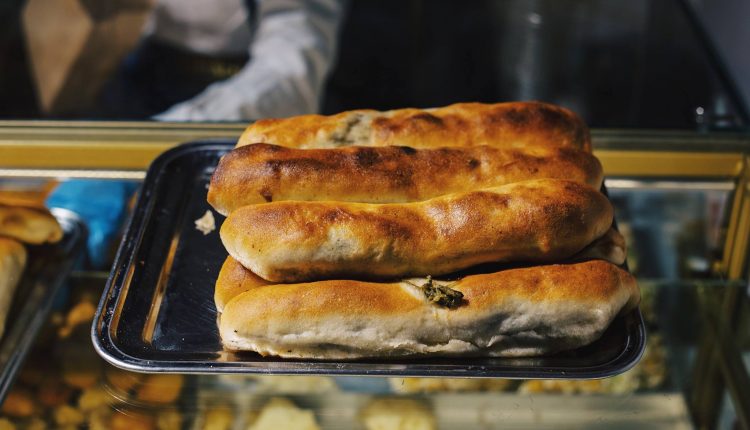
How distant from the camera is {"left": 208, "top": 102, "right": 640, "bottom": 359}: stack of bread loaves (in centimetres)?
106

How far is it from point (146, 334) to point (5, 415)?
0.40 meters

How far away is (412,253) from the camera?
1.09 metres

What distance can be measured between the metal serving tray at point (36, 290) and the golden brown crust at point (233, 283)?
1.65ft

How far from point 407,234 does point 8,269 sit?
32.7 inches

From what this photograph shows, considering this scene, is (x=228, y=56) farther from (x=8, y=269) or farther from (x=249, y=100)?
(x=8, y=269)

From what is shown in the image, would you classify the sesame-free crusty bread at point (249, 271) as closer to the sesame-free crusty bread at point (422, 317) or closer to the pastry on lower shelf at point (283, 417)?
the sesame-free crusty bread at point (422, 317)

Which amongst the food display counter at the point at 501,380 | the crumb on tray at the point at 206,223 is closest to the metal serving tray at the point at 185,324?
the crumb on tray at the point at 206,223

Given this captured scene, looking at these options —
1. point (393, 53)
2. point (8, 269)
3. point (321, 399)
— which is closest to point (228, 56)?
point (393, 53)

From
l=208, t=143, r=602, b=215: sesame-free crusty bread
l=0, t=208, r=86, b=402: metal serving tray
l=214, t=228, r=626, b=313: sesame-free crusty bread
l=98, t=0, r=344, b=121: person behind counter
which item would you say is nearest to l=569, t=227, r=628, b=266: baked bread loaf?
l=214, t=228, r=626, b=313: sesame-free crusty bread

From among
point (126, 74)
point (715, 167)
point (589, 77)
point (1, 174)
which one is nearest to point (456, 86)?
point (589, 77)

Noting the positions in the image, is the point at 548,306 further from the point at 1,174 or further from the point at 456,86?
the point at 456,86

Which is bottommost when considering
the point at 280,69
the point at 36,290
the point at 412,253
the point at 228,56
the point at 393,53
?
the point at 393,53

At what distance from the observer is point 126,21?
8.64 ft

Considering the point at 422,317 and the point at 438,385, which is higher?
the point at 422,317
